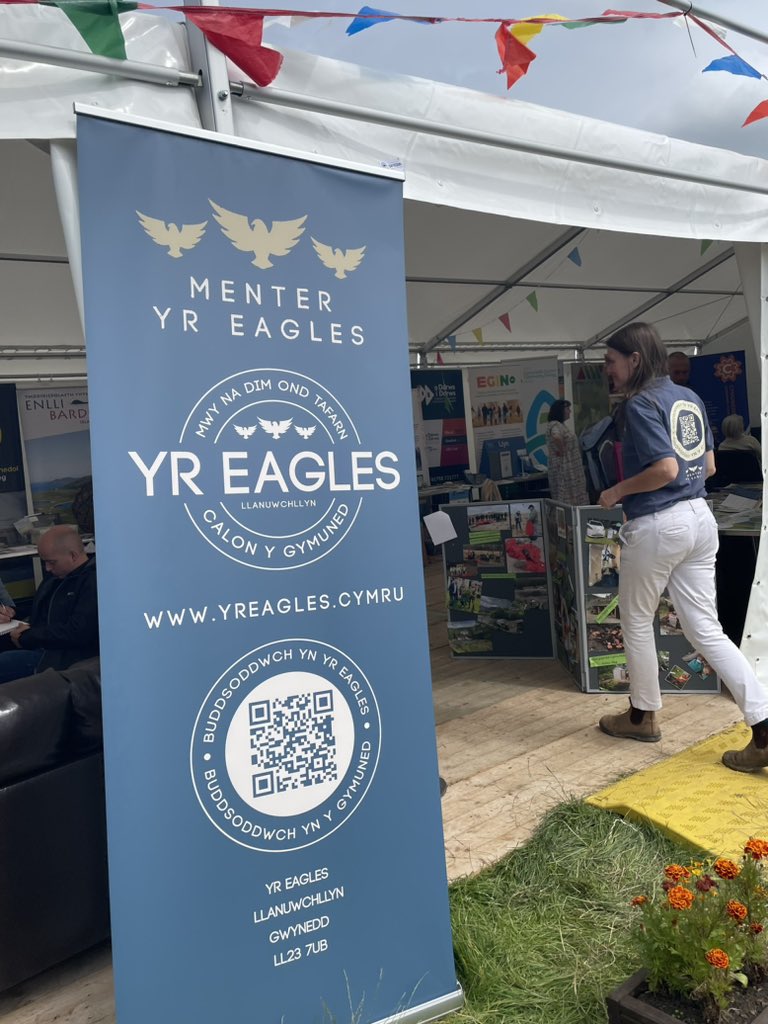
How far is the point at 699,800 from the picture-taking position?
9.08 feet

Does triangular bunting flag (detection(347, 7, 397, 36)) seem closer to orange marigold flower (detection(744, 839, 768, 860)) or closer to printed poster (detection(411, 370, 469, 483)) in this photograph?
orange marigold flower (detection(744, 839, 768, 860))

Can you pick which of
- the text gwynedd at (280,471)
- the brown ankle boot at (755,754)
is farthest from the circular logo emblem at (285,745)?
the brown ankle boot at (755,754)

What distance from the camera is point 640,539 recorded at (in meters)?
3.10

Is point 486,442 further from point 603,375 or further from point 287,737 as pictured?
point 287,737

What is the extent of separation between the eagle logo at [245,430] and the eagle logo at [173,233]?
1.17 feet

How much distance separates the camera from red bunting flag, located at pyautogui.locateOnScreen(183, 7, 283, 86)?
1.89 meters

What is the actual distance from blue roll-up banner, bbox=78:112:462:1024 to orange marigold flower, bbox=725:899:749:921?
0.62m

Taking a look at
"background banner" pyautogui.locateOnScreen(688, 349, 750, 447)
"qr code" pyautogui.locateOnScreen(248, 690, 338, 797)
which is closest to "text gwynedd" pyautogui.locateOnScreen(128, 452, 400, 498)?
"qr code" pyautogui.locateOnScreen(248, 690, 338, 797)

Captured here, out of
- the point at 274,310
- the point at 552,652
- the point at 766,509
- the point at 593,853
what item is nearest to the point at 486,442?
the point at 552,652

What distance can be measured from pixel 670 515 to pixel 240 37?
2.06 m

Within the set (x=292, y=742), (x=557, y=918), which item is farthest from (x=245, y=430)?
(x=557, y=918)

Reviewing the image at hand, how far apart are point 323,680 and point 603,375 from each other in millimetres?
8496

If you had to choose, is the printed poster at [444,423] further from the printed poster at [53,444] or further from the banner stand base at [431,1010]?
the banner stand base at [431,1010]

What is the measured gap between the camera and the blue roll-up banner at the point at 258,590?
1617 mm
